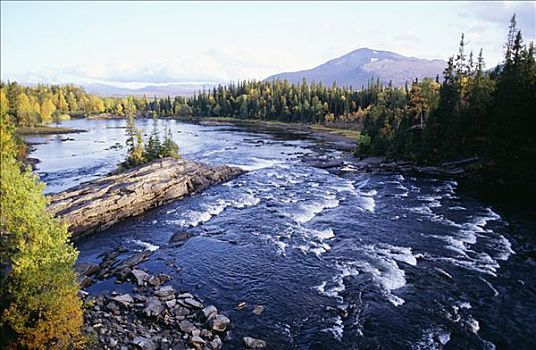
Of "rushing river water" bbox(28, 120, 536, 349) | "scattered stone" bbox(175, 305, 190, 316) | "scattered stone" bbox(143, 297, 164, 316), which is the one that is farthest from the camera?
"scattered stone" bbox(175, 305, 190, 316)

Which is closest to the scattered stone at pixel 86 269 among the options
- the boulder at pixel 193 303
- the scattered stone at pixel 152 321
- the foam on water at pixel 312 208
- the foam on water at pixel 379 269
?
the scattered stone at pixel 152 321

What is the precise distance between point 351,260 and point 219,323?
1379 cm

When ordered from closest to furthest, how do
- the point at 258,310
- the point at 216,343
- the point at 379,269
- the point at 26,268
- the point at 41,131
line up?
1. the point at 26,268
2. the point at 216,343
3. the point at 258,310
4. the point at 379,269
5. the point at 41,131

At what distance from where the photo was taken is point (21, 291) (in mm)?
17156

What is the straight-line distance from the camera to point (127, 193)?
A: 48875 millimetres

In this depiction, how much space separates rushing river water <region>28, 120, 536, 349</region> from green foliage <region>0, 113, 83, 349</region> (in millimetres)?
9364

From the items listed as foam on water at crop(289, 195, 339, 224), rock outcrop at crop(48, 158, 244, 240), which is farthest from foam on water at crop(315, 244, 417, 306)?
rock outcrop at crop(48, 158, 244, 240)

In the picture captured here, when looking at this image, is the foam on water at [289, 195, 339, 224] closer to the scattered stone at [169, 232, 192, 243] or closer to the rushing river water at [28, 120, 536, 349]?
the rushing river water at [28, 120, 536, 349]

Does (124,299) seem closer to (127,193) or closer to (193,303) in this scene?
(193,303)

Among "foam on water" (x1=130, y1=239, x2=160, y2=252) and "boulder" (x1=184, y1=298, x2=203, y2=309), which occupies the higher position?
"boulder" (x1=184, y1=298, x2=203, y2=309)

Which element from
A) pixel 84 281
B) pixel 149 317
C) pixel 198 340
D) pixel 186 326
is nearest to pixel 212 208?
pixel 84 281

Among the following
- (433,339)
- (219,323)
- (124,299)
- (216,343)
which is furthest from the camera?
(124,299)

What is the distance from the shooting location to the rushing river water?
23.6 meters

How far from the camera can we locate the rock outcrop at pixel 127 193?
42156 millimetres
